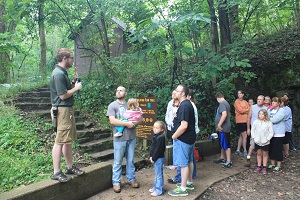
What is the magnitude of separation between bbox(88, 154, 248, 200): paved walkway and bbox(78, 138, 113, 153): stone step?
3.80ft

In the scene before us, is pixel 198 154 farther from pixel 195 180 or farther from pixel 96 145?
pixel 96 145

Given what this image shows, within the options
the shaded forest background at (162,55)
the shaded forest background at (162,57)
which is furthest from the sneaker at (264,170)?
the shaded forest background at (162,55)

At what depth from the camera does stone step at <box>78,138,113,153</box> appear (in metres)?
5.49

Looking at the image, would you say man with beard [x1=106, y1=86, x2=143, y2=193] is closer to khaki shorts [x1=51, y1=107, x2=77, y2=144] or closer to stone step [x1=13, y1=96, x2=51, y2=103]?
khaki shorts [x1=51, y1=107, x2=77, y2=144]

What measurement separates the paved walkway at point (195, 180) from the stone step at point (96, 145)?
1.16 meters

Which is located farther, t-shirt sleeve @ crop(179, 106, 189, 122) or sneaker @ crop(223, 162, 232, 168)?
sneaker @ crop(223, 162, 232, 168)

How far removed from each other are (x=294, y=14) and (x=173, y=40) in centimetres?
979

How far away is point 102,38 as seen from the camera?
31.1ft

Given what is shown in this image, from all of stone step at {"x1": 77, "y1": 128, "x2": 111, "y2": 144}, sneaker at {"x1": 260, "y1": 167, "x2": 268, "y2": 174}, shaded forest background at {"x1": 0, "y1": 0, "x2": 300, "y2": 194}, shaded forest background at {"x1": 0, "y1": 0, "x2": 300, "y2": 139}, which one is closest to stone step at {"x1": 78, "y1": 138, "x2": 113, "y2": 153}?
stone step at {"x1": 77, "y1": 128, "x2": 111, "y2": 144}

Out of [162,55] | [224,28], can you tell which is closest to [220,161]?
[162,55]

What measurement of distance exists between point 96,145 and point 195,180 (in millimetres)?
2498

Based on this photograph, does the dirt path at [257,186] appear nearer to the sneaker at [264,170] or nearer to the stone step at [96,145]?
the sneaker at [264,170]

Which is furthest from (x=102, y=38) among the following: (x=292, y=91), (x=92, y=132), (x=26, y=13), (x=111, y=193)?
(x=292, y=91)

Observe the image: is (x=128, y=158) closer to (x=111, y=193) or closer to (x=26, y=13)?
(x=111, y=193)
